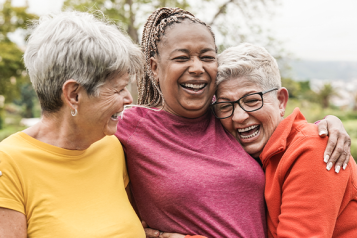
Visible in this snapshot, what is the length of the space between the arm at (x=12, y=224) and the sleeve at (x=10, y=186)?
0.03 m

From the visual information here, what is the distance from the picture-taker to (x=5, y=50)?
567 inches

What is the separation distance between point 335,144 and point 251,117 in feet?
2.11

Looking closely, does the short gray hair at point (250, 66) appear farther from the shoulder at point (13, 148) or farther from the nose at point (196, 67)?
the shoulder at point (13, 148)

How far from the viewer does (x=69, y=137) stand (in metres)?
1.95

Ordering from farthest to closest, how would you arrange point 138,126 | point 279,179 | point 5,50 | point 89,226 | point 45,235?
1. point 5,50
2. point 138,126
3. point 279,179
4. point 89,226
5. point 45,235

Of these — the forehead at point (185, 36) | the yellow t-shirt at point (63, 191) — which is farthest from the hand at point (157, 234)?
the forehead at point (185, 36)

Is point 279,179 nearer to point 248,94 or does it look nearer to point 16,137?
point 248,94

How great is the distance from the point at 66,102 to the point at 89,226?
748mm

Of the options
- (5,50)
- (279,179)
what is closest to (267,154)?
(279,179)

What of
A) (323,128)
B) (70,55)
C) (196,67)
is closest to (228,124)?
(196,67)

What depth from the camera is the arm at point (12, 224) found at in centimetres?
157

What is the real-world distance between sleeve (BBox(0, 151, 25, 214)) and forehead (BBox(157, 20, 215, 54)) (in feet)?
4.43

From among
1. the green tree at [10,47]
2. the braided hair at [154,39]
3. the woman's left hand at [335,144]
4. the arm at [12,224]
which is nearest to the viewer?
the arm at [12,224]

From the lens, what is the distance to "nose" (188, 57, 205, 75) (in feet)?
7.66
